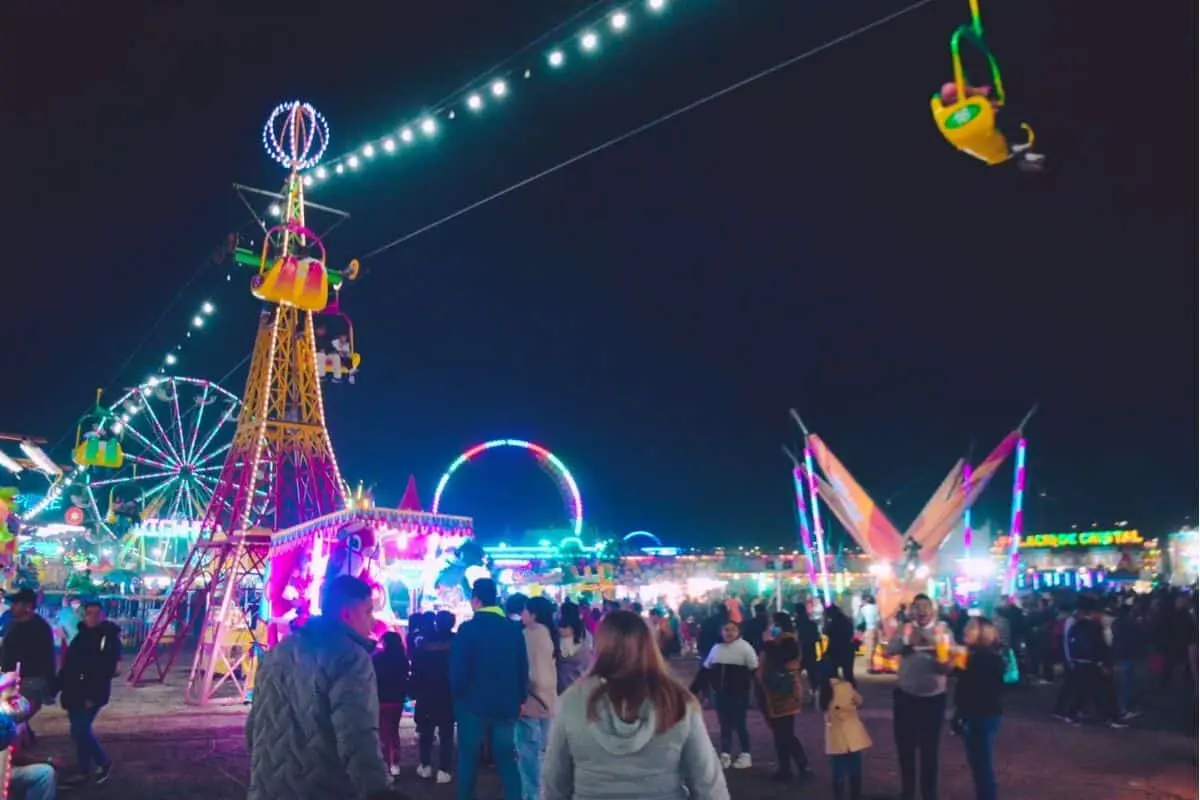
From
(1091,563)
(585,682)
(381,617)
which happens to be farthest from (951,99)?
(1091,563)

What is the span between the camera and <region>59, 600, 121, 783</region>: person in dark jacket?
8.48m

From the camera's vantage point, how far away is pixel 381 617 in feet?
46.7

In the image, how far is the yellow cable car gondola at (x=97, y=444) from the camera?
21062mm

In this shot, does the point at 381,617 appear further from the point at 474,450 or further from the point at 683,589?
the point at 474,450

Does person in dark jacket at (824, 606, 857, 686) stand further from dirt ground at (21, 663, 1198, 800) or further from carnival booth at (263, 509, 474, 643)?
carnival booth at (263, 509, 474, 643)

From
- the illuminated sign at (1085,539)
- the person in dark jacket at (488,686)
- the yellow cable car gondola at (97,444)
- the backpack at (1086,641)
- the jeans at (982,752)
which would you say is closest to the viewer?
the person in dark jacket at (488,686)

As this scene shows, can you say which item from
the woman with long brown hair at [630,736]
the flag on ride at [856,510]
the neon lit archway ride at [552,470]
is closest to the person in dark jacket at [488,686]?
the woman with long brown hair at [630,736]

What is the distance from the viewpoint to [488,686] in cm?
655

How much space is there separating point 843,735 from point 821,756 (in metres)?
2.69

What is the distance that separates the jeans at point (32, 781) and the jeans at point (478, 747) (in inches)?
101

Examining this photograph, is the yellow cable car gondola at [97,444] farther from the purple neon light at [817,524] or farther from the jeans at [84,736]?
the purple neon light at [817,524]

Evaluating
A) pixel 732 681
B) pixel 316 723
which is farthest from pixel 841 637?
pixel 316 723

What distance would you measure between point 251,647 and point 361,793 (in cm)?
1266

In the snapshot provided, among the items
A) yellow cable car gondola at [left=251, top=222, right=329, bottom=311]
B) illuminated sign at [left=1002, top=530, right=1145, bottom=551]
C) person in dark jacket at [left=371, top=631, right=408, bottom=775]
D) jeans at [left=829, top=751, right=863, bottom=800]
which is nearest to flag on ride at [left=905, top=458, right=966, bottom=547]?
yellow cable car gondola at [left=251, top=222, right=329, bottom=311]
